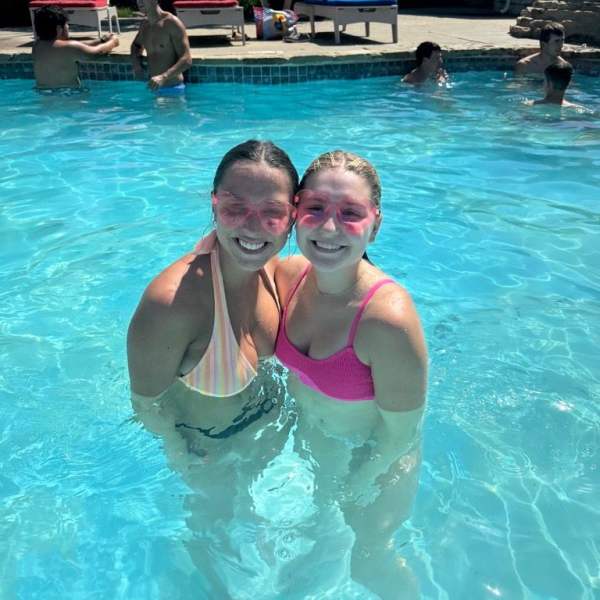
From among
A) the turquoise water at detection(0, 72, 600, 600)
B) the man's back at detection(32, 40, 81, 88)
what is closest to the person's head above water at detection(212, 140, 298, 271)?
the turquoise water at detection(0, 72, 600, 600)

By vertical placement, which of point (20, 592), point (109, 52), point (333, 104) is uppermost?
point (109, 52)

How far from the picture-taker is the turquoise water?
2.85 m

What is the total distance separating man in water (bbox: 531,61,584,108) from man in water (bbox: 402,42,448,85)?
1.87 m

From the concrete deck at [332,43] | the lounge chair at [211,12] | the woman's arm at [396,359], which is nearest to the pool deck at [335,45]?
the concrete deck at [332,43]

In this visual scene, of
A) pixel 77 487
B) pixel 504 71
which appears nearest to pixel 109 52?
pixel 504 71

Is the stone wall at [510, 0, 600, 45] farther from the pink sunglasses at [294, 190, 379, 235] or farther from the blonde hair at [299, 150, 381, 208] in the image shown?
the pink sunglasses at [294, 190, 379, 235]

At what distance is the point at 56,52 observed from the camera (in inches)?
388

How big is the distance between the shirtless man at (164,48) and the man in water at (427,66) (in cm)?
341

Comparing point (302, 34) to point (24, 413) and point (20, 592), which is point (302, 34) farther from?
point (20, 592)

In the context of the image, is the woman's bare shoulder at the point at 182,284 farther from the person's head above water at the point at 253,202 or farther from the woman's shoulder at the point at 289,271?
the woman's shoulder at the point at 289,271

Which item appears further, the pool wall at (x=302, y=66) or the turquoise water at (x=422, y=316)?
the pool wall at (x=302, y=66)

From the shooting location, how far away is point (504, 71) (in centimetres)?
1177

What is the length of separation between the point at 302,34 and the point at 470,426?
11.0m

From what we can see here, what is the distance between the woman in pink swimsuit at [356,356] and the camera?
7.07ft
